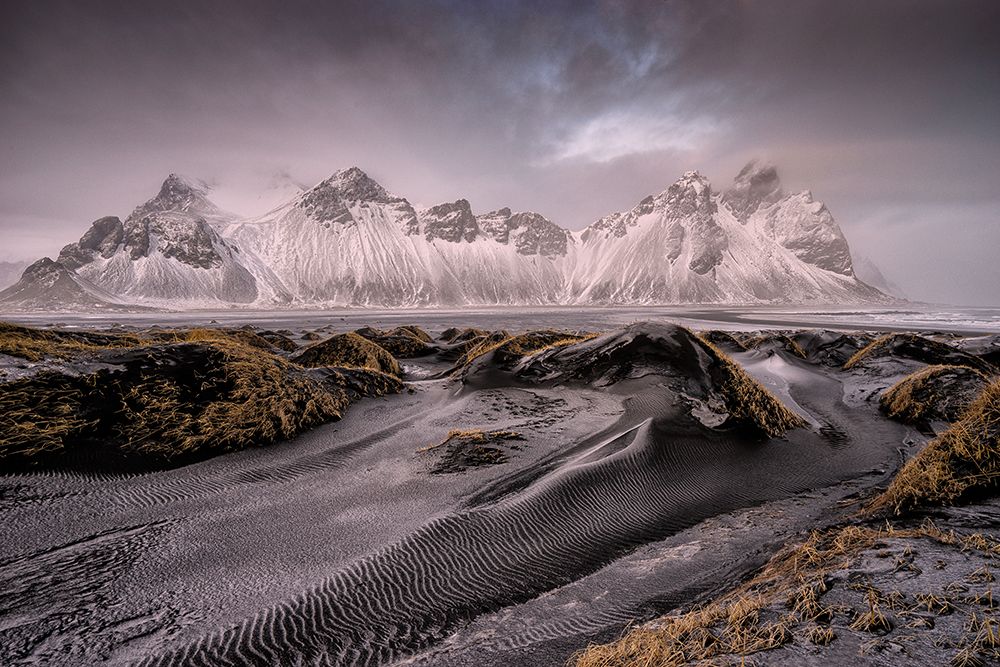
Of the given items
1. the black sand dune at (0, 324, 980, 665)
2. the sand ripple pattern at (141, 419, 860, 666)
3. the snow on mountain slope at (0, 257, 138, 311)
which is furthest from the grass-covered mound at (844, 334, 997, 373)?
the snow on mountain slope at (0, 257, 138, 311)

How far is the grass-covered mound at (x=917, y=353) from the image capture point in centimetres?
1091

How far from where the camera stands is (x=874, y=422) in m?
7.63

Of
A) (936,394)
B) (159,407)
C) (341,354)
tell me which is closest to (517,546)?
(159,407)

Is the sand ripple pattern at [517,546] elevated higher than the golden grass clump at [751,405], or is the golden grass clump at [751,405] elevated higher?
the golden grass clump at [751,405]

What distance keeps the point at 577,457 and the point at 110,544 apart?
458 cm

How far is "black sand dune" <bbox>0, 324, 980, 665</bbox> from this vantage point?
8.69ft

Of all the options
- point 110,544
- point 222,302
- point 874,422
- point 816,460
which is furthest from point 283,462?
point 222,302

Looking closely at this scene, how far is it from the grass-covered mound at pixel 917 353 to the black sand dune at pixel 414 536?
246 inches

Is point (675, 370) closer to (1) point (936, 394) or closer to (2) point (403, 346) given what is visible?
(1) point (936, 394)

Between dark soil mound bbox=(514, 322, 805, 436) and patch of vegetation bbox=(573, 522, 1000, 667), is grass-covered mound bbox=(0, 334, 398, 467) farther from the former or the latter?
patch of vegetation bbox=(573, 522, 1000, 667)

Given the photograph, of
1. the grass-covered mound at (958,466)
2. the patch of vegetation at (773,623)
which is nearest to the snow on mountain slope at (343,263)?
the grass-covered mound at (958,466)

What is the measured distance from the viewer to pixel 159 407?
17.6ft

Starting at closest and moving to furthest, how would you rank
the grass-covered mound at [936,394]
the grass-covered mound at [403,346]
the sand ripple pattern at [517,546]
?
the sand ripple pattern at [517,546] → the grass-covered mound at [936,394] → the grass-covered mound at [403,346]

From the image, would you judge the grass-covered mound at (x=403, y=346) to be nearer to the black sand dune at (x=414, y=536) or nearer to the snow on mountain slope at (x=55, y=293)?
the black sand dune at (x=414, y=536)
